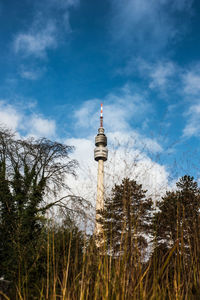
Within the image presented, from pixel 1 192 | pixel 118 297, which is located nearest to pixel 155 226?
pixel 118 297

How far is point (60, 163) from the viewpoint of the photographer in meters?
18.0

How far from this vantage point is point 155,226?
8.69 feet

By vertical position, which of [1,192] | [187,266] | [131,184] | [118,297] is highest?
[1,192]

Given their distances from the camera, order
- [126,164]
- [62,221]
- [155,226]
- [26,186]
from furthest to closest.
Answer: [26,186], [126,164], [62,221], [155,226]

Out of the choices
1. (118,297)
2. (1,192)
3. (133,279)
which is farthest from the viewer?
(1,192)

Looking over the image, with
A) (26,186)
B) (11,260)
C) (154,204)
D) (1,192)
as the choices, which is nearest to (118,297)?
(154,204)

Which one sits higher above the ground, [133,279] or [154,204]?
[154,204]

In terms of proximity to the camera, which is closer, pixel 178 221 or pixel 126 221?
pixel 178 221

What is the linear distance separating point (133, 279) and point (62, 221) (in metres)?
1.62

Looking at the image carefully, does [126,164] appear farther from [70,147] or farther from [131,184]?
[70,147]

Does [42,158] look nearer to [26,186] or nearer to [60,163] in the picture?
[60,163]

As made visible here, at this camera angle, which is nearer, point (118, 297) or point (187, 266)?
point (118, 297)

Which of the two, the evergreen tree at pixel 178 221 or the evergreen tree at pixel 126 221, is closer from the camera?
the evergreen tree at pixel 126 221

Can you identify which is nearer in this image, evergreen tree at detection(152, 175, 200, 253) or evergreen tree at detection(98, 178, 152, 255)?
evergreen tree at detection(98, 178, 152, 255)
